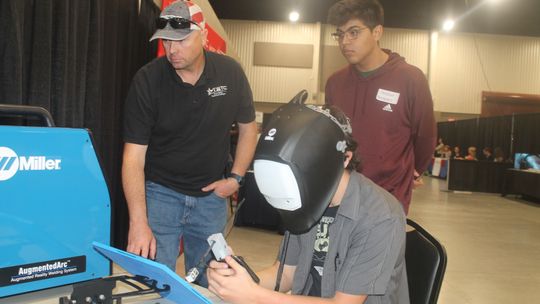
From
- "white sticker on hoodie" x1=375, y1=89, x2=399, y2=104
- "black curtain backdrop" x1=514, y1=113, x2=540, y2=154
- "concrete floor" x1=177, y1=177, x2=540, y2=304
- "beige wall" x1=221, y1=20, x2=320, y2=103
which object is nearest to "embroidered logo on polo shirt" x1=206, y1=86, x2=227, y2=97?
"white sticker on hoodie" x1=375, y1=89, x2=399, y2=104

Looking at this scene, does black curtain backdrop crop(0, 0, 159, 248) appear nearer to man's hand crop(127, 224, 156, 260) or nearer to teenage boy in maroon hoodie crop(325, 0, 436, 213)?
man's hand crop(127, 224, 156, 260)

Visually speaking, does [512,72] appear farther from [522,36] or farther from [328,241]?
[328,241]

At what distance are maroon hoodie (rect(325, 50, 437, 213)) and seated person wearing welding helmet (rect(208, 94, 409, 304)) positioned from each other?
86 cm

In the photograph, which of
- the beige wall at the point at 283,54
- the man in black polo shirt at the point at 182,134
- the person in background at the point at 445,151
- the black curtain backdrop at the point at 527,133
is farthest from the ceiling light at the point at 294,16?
the man in black polo shirt at the point at 182,134

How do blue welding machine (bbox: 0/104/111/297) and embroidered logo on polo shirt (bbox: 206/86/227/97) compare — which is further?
embroidered logo on polo shirt (bbox: 206/86/227/97)

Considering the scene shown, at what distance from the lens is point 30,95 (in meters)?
2.05

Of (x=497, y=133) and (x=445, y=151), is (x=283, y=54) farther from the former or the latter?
(x=497, y=133)

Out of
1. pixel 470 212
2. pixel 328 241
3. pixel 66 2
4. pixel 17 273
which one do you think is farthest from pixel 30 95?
pixel 470 212

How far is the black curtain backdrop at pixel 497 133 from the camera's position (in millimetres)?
12586

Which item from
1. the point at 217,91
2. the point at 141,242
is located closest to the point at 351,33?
the point at 217,91

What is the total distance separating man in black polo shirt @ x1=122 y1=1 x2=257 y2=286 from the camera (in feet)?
5.26

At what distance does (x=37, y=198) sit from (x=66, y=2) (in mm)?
1675

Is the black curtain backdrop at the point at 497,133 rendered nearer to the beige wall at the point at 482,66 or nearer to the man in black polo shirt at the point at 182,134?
the beige wall at the point at 482,66

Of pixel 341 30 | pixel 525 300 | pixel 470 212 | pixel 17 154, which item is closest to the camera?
pixel 17 154
